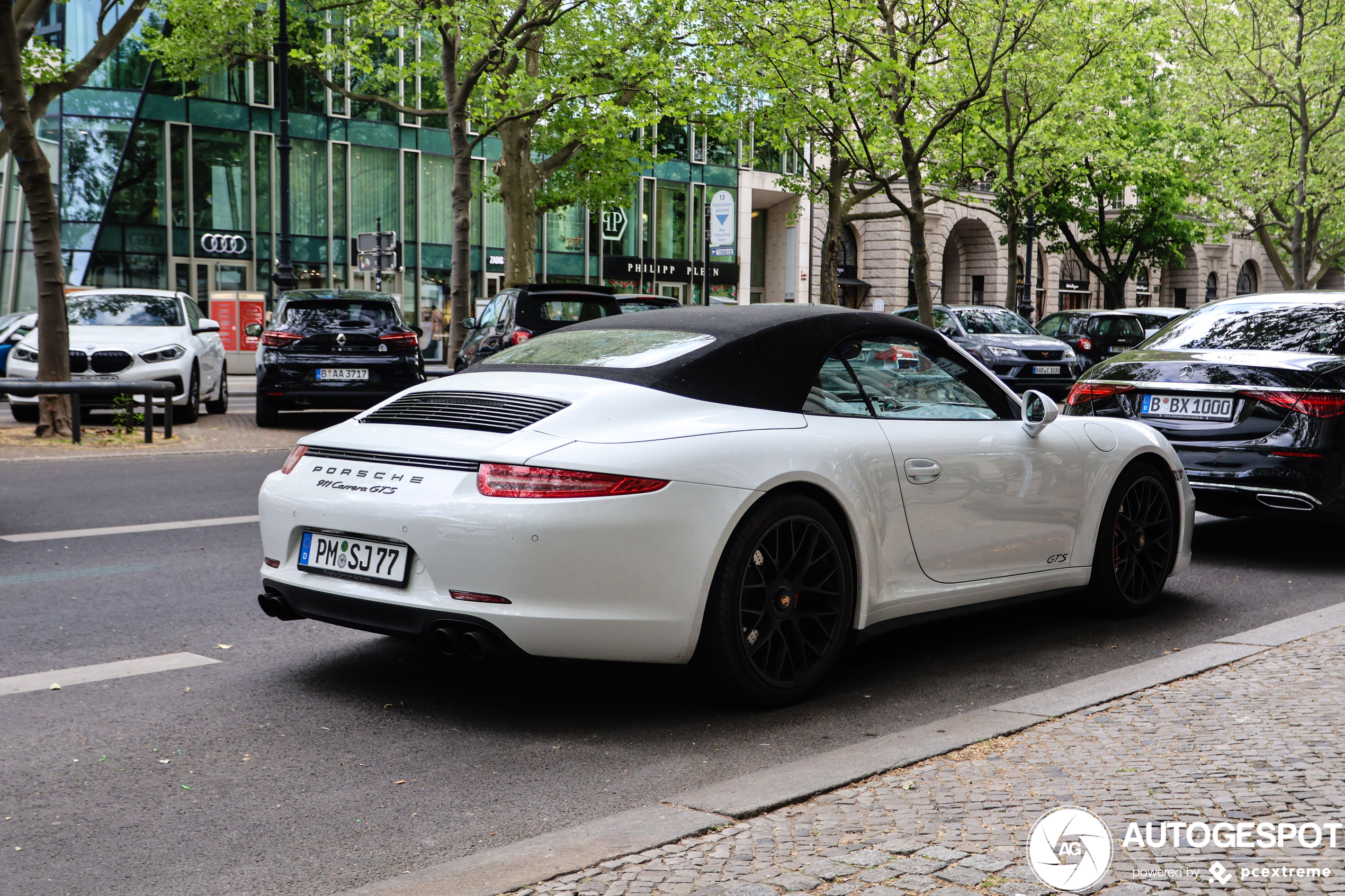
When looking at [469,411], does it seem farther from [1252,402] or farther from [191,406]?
[191,406]

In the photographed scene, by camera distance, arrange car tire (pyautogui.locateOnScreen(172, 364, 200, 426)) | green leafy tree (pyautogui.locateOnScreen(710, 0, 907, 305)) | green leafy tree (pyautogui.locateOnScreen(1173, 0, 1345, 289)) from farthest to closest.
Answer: green leafy tree (pyautogui.locateOnScreen(1173, 0, 1345, 289)) < green leafy tree (pyautogui.locateOnScreen(710, 0, 907, 305)) < car tire (pyautogui.locateOnScreen(172, 364, 200, 426))

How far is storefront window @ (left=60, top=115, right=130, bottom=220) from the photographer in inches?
1308

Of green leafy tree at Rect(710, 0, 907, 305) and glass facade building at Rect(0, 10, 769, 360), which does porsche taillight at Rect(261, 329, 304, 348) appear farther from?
glass facade building at Rect(0, 10, 769, 360)

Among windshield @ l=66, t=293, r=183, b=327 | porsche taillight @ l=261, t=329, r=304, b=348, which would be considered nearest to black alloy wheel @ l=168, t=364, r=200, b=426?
windshield @ l=66, t=293, r=183, b=327

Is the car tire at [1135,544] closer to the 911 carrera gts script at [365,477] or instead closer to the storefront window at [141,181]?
the 911 carrera gts script at [365,477]

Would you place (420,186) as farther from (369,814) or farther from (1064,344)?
(369,814)

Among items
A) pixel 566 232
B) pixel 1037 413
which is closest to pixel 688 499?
pixel 1037 413

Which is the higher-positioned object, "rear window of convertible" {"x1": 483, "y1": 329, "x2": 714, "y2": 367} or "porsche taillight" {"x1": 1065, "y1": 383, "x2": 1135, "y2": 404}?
"rear window of convertible" {"x1": 483, "y1": 329, "x2": 714, "y2": 367}

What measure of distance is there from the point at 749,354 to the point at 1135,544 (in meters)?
2.50

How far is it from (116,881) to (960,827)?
1972 mm

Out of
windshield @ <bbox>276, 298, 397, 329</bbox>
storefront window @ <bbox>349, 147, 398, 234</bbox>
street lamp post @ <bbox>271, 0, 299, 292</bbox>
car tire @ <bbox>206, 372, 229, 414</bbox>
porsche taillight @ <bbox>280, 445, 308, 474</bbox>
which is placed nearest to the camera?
porsche taillight @ <bbox>280, 445, 308, 474</bbox>

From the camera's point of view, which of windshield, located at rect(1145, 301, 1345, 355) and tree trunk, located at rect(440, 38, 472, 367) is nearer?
windshield, located at rect(1145, 301, 1345, 355)

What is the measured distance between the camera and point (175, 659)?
17.0 feet

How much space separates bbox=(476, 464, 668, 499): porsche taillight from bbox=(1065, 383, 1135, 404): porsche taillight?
15.4ft
